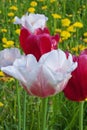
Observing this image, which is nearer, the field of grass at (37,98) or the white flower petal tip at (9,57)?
the white flower petal tip at (9,57)

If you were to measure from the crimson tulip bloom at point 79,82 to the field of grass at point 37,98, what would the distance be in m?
0.08

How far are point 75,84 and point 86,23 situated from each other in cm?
231

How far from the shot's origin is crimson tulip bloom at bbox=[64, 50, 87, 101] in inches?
38.4

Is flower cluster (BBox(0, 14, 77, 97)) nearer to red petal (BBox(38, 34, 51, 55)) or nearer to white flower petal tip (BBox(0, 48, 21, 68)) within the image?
red petal (BBox(38, 34, 51, 55))

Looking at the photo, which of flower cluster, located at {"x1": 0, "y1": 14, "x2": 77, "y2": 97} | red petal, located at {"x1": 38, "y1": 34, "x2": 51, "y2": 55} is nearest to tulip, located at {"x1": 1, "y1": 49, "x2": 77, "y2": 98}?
flower cluster, located at {"x1": 0, "y1": 14, "x2": 77, "y2": 97}

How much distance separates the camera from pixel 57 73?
2.89 feet

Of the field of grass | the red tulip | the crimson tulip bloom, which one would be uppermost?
the red tulip

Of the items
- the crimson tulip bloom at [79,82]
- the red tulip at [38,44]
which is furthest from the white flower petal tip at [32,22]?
the crimson tulip bloom at [79,82]

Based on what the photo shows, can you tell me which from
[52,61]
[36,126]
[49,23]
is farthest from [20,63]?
[49,23]

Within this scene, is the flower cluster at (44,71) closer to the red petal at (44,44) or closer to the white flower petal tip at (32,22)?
the red petal at (44,44)

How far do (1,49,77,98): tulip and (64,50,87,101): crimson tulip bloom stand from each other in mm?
58

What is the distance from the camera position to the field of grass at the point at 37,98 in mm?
1925

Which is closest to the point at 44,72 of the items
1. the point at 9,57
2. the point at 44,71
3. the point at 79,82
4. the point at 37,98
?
the point at 44,71

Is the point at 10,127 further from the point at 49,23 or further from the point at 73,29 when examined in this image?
the point at 49,23
